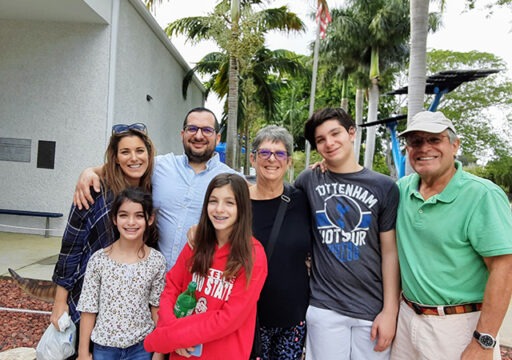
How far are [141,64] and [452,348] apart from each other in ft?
35.5

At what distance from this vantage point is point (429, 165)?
7.09 feet

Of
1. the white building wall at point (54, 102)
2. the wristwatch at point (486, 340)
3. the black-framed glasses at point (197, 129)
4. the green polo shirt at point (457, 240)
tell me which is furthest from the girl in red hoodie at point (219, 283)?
the white building wall at point (54, 102)

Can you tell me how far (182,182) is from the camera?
2.74 m

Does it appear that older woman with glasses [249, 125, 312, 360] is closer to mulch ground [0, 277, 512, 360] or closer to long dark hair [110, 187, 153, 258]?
long dark hair [110, 187, 153, 258]

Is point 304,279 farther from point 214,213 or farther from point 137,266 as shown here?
point 137,266

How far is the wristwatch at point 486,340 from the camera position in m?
1.92

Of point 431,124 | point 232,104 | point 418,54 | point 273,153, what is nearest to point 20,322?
point 273,153

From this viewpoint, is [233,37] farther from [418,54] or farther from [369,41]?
[369,41]

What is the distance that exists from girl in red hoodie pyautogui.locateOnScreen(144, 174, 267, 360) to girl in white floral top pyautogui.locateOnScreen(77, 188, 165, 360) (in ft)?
0.72

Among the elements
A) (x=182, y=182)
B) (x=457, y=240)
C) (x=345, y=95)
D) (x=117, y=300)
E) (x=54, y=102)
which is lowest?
(x=117, y=300)

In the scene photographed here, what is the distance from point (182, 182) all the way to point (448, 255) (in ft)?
5.80

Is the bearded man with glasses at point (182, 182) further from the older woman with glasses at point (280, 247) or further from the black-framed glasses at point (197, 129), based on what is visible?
the older woman with glasses at point (280, 247)

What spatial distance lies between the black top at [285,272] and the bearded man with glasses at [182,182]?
0.54 meters

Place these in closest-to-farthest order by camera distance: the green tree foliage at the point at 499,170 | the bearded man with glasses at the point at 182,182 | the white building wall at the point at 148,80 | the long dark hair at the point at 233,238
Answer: the long dark hair at the point at 233,238, the bearded man with glasses at the point at 182,182, the white building wall at the point at 148,80, the green tree foliage at the point at 499,170
